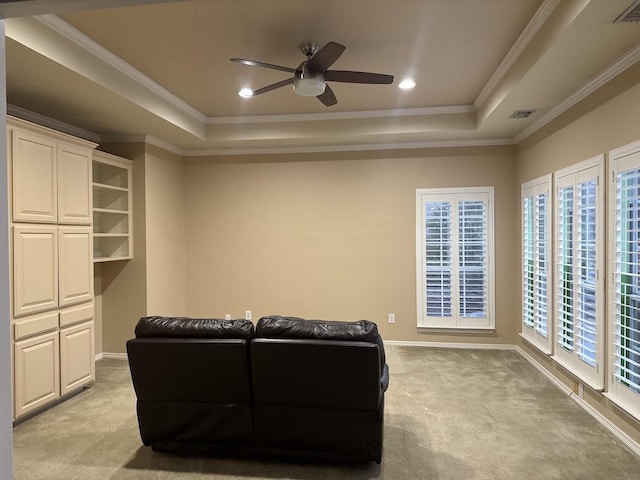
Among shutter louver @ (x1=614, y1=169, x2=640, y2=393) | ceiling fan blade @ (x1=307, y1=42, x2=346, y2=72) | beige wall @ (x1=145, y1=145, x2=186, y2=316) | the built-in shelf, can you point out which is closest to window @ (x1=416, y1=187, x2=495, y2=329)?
shutter louver @ (x1=614, y1=169, x2=640, y2=393)

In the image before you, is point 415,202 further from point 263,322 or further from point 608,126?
point 263,322

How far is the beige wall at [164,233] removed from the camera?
508 cm

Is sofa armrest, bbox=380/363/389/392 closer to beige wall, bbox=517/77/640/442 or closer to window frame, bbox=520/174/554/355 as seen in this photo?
beige wall, bbox=517/77/640/442

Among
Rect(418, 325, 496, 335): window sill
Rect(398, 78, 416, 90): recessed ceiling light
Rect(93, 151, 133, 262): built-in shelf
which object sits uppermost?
Rect(398, 78, 416, 90): recessed ceiling light

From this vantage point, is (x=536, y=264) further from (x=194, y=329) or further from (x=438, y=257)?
(x=194, y=329)

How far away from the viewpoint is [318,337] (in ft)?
8.07

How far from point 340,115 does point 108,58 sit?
2.58 meters

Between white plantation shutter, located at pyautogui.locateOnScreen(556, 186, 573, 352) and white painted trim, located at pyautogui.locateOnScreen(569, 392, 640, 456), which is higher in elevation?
white plantation shutter, located at pyautogui.locateOnScreen(556, 186, 573, 352)

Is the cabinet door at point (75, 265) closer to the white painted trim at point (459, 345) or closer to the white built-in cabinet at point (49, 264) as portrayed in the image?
the white built-in cabinet at point (49, 264)

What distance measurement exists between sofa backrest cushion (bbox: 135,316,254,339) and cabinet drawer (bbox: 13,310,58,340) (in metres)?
1.29

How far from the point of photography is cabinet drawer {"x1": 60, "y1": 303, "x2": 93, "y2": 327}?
3670mm

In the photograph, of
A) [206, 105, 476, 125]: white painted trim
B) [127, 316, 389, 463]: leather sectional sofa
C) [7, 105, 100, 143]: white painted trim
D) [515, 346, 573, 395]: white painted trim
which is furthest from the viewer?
[206, 105, 476, 125]: white painted trim

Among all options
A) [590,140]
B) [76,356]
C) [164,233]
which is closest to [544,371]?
[590,140]

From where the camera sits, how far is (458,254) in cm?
536
